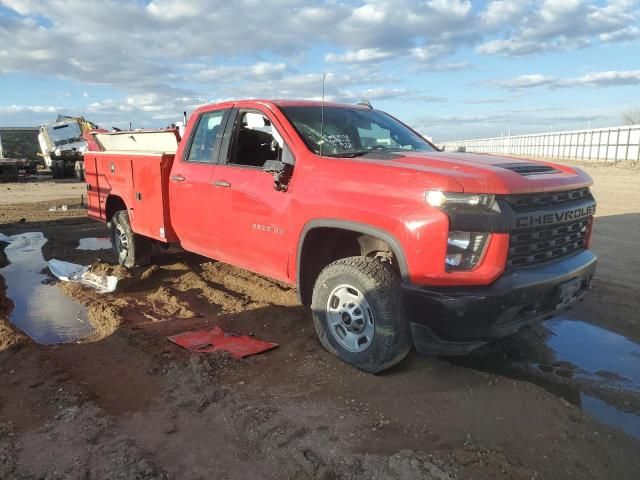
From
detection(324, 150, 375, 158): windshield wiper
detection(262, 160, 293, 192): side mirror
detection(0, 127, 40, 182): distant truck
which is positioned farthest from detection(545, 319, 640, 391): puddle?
detection(0, 127, 40, 182): distant truck

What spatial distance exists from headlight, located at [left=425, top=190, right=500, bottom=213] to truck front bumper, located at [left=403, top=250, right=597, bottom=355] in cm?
46

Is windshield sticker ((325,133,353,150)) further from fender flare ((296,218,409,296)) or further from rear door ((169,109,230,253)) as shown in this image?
rear door ((169,109,230,253))

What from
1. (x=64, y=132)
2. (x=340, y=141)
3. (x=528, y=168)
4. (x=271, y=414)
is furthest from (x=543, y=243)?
(x=64, y=132)

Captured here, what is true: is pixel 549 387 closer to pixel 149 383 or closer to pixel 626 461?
pixel 626 461

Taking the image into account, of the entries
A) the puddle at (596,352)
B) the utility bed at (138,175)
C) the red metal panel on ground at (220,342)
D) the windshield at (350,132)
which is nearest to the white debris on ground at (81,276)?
the utility bed at (138,175)

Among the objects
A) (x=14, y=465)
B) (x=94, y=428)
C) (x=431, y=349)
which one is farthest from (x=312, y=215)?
(x=14, y=465)

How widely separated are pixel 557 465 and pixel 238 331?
2.91 m

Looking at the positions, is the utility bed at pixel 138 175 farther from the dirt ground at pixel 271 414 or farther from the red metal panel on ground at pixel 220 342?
the red metal panel on ground at pixel 220 342

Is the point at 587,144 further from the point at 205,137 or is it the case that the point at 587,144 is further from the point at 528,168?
the point at 528,168

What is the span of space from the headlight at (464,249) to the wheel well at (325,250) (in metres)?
0.77

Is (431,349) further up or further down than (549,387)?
further up

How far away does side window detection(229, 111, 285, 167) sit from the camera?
4830 millimetres

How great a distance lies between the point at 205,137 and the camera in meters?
5.54

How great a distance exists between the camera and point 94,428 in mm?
3191
